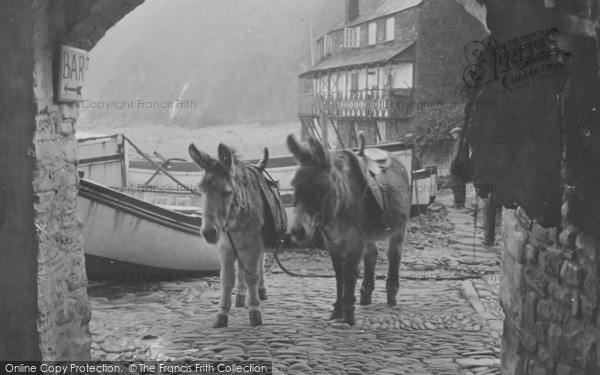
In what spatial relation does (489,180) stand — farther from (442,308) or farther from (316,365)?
(442,308)

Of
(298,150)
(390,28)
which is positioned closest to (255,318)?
(298,150)

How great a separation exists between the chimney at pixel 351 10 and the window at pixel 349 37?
0.91 m

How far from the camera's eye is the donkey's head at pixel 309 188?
7238 millimetres

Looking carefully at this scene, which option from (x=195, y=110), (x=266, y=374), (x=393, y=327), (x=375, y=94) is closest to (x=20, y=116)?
(x=266, y=374)

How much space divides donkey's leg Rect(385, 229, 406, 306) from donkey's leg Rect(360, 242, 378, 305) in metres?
0.21

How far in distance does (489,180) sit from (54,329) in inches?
133

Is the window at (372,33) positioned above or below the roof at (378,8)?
below

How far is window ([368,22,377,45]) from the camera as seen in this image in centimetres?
3588

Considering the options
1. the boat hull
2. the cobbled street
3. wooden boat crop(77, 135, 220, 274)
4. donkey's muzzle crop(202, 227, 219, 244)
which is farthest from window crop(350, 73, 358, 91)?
donkey's muzzle crop(202, 227, 219, 244)

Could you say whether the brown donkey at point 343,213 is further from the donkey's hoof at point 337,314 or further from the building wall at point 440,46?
the building wall at point 440,46

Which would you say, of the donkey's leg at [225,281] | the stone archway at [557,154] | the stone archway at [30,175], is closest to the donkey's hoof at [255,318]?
the donkey's leg at [225,281]

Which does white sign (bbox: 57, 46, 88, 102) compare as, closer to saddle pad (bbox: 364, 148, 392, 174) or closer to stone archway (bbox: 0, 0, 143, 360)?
stone archway (bbox: 0, 0, 143, 360)

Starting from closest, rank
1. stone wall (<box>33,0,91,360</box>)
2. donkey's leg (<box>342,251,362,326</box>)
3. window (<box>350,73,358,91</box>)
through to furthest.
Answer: stone wall (<box>33,0,91,360</box>) → donkey's leg (<box>342,251,362,326</box>) → window (<box>350,73,358,91</box>)

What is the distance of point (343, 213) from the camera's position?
780 centimetres
